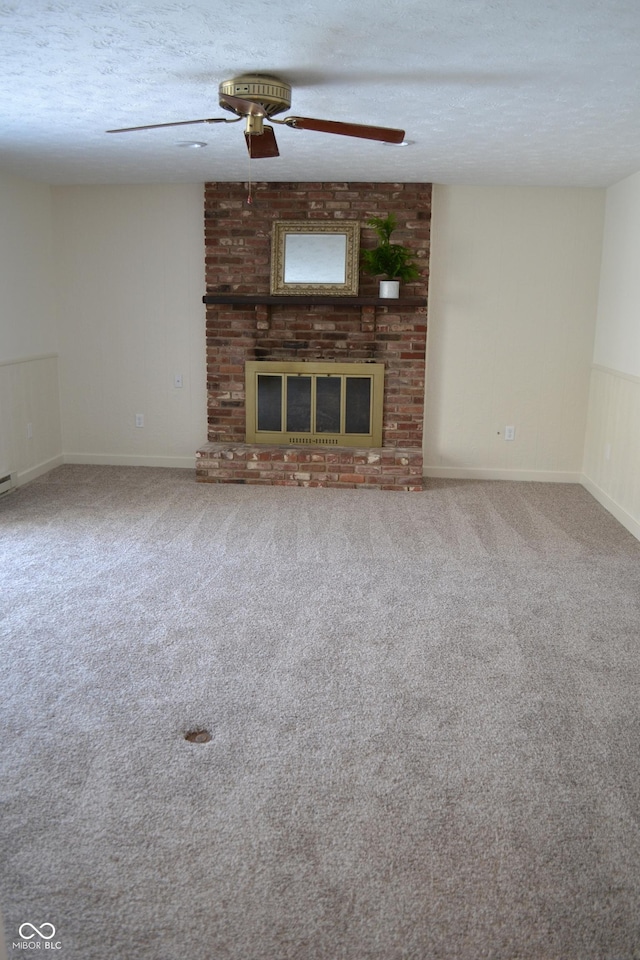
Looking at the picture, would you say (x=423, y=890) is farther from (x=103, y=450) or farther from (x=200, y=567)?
(x=103, y=450)

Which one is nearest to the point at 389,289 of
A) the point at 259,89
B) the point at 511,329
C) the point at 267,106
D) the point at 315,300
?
the point at 315,300

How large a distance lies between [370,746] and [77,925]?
1.04 m

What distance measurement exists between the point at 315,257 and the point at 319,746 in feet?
13.7

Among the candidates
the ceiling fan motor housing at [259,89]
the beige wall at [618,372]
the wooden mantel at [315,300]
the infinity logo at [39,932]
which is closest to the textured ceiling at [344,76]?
the ceiling fan motor housing at [259,89]

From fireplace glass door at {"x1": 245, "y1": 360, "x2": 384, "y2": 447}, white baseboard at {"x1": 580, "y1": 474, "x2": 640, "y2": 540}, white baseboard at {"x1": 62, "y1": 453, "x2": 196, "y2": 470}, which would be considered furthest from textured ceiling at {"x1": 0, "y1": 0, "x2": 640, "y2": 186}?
white baseboard at {"x1": 62, "y1": 453, "x2": 196, "y2": 470}

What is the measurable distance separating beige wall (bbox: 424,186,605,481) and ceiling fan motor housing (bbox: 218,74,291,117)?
2894 mm

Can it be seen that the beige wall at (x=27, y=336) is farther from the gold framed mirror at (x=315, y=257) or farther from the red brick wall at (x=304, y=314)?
the gold framed mirror at (x=315, y=257)

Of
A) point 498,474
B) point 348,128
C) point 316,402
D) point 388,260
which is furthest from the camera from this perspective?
point 498,474

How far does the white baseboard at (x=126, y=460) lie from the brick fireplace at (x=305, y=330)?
0.30 meters

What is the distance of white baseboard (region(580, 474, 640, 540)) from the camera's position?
15.8ft

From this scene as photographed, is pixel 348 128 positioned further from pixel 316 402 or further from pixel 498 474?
pixel 498 474

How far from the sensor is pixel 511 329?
19.4 feet

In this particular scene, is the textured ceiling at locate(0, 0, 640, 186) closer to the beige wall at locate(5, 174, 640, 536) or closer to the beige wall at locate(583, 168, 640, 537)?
the beige wall at locate(583, 168, 640, 537)
